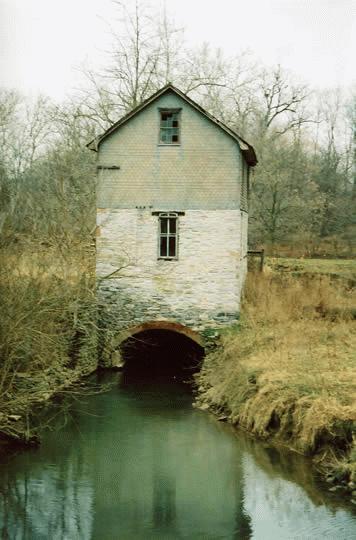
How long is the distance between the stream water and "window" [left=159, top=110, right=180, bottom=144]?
804 cm

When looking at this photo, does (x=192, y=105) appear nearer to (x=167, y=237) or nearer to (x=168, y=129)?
(x=168, y=129)

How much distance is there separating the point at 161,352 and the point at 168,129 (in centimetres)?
820

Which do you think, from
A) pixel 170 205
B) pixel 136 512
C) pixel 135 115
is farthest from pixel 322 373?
pixel 135 115

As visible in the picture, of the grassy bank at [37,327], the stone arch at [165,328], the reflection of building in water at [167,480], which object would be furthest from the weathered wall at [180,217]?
the reflection of building in water at [167,480]

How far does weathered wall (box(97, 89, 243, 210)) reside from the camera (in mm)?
17891

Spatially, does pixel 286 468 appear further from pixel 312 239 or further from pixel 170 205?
pixel 312 239

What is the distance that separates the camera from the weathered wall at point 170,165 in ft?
58.7

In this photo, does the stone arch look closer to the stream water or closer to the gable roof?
the stream water

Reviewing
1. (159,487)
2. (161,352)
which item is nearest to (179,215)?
(161,352)

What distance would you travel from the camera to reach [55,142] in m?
32.1

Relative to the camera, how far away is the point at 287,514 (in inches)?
404

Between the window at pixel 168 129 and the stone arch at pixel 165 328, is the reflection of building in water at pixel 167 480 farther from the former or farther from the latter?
the window at pixel 168 129

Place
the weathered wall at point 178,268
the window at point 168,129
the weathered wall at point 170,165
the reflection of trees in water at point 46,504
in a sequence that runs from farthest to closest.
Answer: the window at point 168,129
the weathered wall at point 178,268
the weathered wall at point 170,165
the reflection of trees in water at point 46,504

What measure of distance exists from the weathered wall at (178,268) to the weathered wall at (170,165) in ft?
1.28
